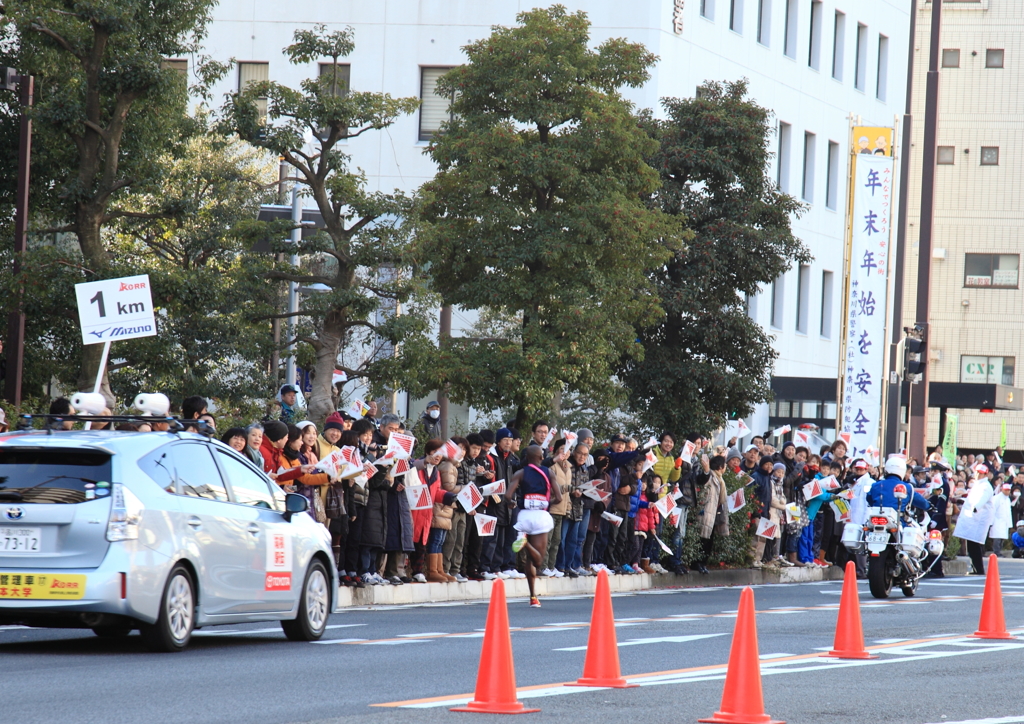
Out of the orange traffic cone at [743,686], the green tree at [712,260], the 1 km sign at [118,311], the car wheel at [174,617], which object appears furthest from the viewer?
the green tree at [712,260]

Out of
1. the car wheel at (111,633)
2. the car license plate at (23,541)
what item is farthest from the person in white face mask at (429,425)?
the car license plate at (23,541)

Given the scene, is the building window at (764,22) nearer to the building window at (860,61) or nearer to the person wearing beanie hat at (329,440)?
the building window at (860,61)

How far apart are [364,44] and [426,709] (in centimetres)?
3747

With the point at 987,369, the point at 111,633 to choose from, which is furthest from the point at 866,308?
the point at 987,369

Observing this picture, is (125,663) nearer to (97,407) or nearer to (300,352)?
(97,407)

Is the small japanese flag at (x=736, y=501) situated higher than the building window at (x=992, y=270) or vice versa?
the building window at (x=992, y=270)

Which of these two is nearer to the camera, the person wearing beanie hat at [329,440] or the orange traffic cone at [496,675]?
the orange traffic cone at [496,675]

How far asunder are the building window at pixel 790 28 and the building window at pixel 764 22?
1295mm

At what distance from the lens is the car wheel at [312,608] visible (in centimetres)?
1315

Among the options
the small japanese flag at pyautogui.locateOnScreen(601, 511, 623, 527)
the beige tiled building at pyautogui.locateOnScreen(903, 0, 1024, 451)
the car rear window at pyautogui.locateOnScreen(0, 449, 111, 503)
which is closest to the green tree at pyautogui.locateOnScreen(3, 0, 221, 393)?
the small japanese flag at pyautogui.locateOnScreen(601, 511, 623, 527)

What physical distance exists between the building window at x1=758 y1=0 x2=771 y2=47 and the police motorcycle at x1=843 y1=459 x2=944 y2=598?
1103 inches

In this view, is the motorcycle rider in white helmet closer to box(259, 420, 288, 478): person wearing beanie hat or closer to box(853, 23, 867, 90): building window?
box(259, 420, 288, 478): person wearing beanie hat

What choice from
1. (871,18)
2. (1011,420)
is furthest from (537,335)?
(1011,420)

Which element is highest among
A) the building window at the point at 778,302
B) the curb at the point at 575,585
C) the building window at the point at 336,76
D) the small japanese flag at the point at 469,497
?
the building window at the point at 336,76
